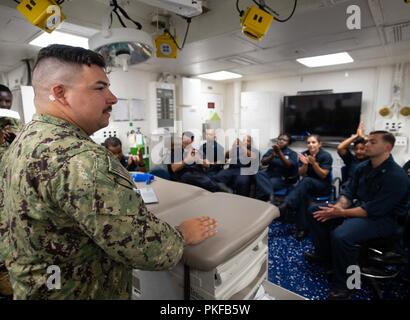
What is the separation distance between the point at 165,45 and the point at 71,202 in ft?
6.02

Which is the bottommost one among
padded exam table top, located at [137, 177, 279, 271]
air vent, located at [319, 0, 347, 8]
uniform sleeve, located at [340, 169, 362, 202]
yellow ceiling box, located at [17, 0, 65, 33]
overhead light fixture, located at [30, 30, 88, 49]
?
uniform sleeve, located at [340, 169, 362, 202]

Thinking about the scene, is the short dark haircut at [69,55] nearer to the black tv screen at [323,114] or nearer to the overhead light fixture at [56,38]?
the overhead light fixture at [56,38]

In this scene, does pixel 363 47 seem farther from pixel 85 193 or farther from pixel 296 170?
pixel 85 193

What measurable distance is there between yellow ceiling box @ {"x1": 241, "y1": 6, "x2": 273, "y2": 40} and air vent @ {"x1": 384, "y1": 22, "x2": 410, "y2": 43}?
1473 mm

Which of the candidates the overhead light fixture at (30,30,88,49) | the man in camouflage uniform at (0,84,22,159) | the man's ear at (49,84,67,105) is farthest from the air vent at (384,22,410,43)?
the man in camouflage uniform at (0,84,22,159)

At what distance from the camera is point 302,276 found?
210 centimetres

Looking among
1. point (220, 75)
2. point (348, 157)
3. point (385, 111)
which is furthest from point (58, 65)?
point (385, 111)

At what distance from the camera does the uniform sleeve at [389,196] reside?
177 centimetres

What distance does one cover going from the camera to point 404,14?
193 cm

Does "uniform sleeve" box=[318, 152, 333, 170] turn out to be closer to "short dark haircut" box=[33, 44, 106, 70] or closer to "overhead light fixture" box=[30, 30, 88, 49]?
"short dark haircut" box=[33, 44, 106, 70]

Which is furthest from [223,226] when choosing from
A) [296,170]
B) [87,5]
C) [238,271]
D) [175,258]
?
[296,170]

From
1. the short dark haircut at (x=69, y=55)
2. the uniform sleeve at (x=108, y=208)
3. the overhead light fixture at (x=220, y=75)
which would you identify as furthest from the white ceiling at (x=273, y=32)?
the uniform sleeve at (x=108, y=208)

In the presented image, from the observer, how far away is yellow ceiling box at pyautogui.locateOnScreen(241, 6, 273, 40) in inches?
60.4

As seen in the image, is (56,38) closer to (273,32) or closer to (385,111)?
(273,32)
